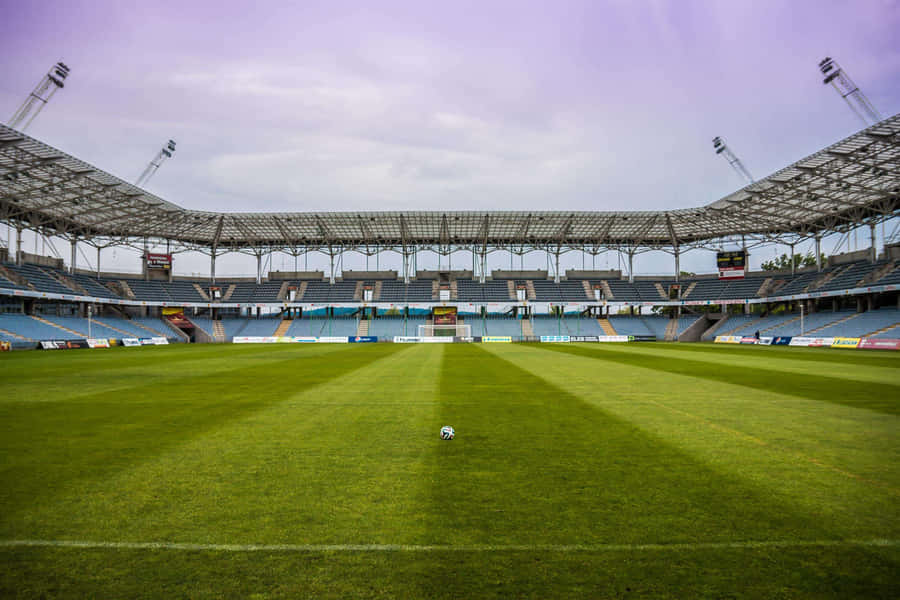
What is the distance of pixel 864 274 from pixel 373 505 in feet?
186

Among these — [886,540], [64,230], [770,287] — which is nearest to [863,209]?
[770,287]

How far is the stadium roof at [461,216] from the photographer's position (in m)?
35.0

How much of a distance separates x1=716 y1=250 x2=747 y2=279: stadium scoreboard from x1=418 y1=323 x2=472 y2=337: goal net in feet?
102

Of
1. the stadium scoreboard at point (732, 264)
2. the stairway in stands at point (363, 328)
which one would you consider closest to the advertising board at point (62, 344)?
the stairway in stands at point (363, 328)

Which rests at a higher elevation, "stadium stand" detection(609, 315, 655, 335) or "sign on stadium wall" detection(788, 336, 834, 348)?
"stadium stand" detection(609, 315, 655, 335)

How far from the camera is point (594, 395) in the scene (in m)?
11.2

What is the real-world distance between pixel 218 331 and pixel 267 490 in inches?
2413

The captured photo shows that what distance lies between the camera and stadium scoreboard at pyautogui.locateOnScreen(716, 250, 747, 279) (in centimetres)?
5609

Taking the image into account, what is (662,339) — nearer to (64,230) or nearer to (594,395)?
(594,395)

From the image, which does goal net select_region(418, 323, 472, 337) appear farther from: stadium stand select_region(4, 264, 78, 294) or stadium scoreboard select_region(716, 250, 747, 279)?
stadium stand select_region(4, 264, 78, 294)

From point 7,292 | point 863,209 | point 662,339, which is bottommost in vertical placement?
point 662,339

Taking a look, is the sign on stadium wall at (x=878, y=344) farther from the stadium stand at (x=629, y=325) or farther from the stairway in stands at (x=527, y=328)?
the stairway in stands at (x=527, y=328)

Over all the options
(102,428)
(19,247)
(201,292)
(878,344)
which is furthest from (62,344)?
(878,344)

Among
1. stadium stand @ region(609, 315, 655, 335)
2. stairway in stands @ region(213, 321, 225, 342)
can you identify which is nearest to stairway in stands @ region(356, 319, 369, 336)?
stairway in stands @ region(213, 321, 225, 342)
